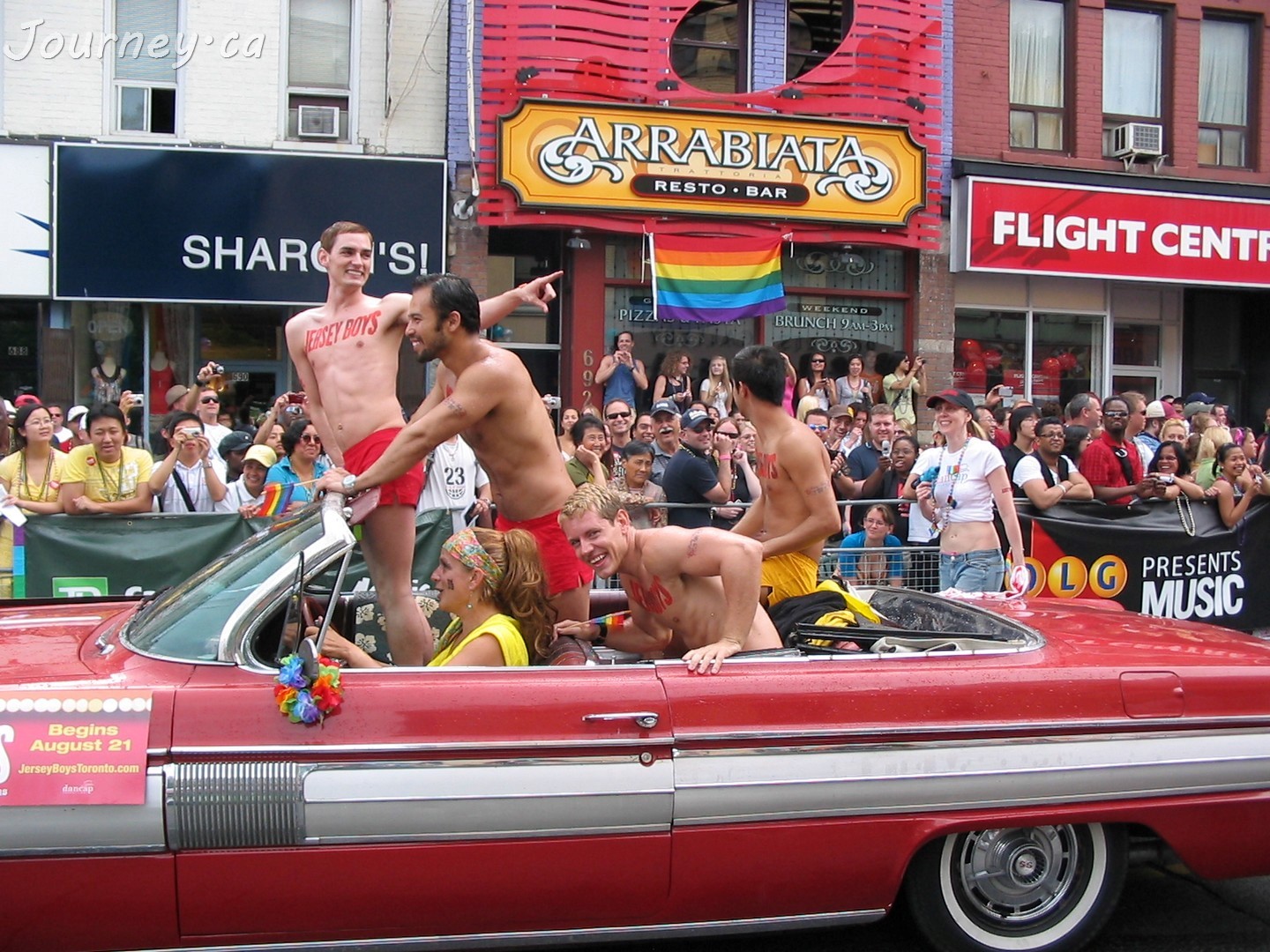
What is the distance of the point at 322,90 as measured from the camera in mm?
12797

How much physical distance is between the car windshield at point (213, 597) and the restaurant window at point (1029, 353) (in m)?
11.7

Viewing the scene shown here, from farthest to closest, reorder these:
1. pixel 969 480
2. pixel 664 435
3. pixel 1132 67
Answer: pixel 1132 67 → pixel 664 435 → pixel 969 480

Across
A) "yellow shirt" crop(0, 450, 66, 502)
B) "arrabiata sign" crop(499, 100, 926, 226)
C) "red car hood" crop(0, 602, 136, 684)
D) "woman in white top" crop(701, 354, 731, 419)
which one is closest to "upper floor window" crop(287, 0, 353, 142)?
"arrabiata sign" crop(499, 100, 926, 226)

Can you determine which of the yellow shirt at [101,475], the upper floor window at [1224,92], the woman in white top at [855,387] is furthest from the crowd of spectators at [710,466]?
the upper floor window at [1224,92]

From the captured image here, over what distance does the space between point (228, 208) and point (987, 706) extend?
10.3 meters

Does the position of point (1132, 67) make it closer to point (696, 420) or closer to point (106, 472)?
point (696, 420)

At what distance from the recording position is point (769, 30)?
1370 cm

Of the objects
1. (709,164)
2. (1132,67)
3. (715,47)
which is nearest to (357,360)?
(709,164)

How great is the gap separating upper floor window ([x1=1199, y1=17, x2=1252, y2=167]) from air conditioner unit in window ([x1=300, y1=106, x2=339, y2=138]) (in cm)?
1032

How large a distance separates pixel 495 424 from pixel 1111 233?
38.5ft

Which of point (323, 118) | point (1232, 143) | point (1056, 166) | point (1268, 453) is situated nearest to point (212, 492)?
point (323, 118)

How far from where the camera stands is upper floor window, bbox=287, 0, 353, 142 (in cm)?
1278

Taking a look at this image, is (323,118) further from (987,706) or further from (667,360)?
(987,706)
